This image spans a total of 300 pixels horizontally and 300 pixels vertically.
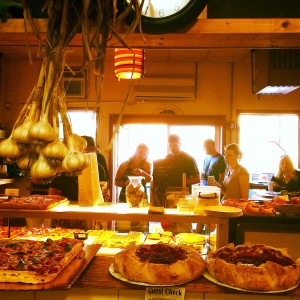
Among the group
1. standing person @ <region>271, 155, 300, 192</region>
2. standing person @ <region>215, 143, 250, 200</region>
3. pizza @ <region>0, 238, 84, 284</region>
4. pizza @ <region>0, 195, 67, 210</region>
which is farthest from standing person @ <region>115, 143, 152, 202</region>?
pizza @ <region>0, 238, 84, 284</region>

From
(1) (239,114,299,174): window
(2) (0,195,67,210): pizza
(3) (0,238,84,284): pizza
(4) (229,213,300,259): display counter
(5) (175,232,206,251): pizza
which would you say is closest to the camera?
(3) (0,238,84,284): pizza

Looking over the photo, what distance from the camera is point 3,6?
56.7 inches

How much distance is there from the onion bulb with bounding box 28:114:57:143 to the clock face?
2.05 feet

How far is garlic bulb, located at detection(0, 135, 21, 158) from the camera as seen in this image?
134 centimetres

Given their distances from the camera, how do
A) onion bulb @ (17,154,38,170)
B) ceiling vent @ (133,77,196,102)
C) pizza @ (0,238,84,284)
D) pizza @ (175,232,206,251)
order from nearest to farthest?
onion bulb @ (17,154,38,170)
pizza @ (0,238,84,284)
pizza @ (175,232,206,251)
ceiling vent @ (133,77,196,102)

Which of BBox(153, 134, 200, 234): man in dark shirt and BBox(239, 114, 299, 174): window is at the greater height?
BBox(239, 114, 299, 174): window

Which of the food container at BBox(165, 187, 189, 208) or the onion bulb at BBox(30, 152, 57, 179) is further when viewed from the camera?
the food container at BBox(165, 187, 189, 208)

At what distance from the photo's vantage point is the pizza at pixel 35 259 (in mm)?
1623

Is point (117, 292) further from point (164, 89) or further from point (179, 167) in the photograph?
point (164, 89)

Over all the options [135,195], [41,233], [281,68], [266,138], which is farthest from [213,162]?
[135,195]

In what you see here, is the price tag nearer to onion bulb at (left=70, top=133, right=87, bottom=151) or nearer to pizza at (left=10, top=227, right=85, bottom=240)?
onion bulb at (left=70, top=133, right=87, bottom=151)

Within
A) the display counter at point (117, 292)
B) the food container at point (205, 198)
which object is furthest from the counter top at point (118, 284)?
the food container at point (205, 198)

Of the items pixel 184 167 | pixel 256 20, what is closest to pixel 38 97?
pixel 256 20

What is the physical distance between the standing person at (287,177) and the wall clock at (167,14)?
192 inches
